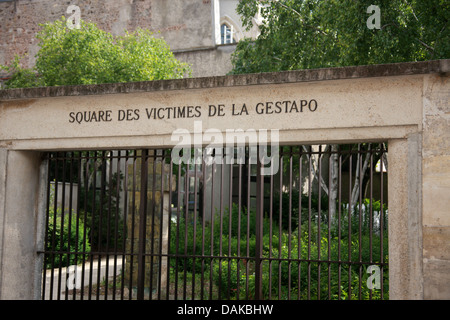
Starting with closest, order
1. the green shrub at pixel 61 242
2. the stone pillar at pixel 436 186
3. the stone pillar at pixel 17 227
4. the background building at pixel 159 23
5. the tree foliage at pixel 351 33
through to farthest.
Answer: the stone pillar at pixel 436 186 < the green shrub at pixel 61 242 < the stone pillar at pixel 17 227 < the tree foliage at pixel 351 33 < the background building at pixel 159 23

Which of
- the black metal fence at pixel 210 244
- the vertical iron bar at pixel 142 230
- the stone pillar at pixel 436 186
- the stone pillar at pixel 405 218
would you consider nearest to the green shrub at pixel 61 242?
the black metal fence at pixel 210 244

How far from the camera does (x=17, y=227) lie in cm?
646

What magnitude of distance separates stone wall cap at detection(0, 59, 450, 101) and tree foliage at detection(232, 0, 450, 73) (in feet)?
20.6

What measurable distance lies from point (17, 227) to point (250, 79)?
357cm

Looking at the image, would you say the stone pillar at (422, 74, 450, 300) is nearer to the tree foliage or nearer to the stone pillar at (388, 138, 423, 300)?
the stone pillar at (388, 138, 423, 300)

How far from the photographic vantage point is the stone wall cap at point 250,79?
16.2 feet

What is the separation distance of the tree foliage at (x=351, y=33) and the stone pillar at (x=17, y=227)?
780 centimetres

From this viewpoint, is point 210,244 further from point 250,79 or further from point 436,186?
point 436,186

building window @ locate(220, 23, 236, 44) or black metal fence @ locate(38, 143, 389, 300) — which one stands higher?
building window @ locate(220, 23, 236, 44)

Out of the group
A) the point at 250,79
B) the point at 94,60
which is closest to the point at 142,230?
the point at 250,79

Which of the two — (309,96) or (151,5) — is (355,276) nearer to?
(309,96)

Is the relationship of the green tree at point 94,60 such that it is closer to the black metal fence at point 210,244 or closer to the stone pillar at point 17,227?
the black metal fence at point 210,244

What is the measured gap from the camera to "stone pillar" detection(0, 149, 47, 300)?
253 inches

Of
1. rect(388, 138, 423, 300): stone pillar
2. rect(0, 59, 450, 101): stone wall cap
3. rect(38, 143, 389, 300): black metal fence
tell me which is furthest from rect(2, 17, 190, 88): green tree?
rect(388, 138, 423, 300): stone pillar
